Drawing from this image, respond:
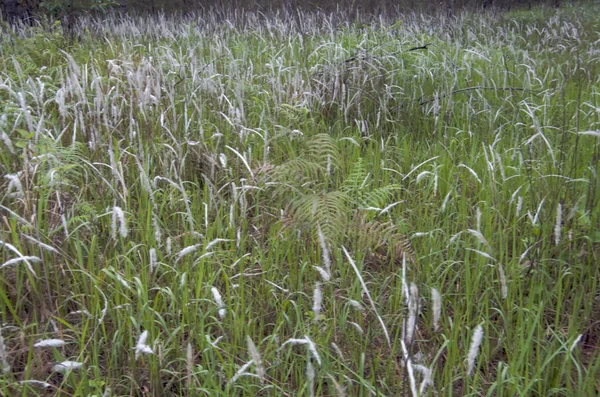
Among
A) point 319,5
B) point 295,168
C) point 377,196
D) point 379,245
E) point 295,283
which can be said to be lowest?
point 295,283

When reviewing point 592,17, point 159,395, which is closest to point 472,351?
point 159,395

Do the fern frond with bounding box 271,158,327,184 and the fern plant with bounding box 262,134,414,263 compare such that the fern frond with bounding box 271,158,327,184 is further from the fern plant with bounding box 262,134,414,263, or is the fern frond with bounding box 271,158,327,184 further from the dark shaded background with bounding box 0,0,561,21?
the dark shaded background with bounding box 0,0,561,21

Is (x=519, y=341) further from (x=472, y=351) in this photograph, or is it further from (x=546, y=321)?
(x=472, y=351)

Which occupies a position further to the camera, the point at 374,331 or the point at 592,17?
the point at 592,17

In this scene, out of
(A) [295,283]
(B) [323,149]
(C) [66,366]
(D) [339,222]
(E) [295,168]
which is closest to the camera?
(C) [66,366]

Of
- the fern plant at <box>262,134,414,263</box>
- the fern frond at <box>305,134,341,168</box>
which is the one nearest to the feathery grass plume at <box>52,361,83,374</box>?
the fern plant at <box>262,134,414,263</box>

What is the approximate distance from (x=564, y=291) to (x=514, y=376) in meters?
0.48

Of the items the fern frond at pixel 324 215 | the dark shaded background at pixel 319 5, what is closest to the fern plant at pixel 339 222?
the fern frond at pixel 324 215

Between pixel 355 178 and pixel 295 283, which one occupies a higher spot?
pixel 355 178

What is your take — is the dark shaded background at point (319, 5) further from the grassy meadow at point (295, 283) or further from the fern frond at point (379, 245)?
the fern frond at point (379, 245)

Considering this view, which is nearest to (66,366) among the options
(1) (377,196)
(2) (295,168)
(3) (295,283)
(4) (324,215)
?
(3) (295,283)

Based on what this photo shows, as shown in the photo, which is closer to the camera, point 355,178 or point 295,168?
point 295,168

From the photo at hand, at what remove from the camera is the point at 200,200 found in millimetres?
2543

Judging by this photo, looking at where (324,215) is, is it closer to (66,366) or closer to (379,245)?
(379,245)
